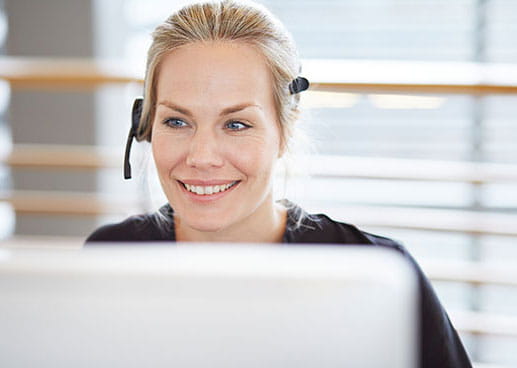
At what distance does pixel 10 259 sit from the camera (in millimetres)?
363

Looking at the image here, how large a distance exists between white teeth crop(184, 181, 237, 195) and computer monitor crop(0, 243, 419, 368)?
0.80 m

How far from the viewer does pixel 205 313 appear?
358 millimetres

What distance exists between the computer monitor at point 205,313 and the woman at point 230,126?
2.47 feet

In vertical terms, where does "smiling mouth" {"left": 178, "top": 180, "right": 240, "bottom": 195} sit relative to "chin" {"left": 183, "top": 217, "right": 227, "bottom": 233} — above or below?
above

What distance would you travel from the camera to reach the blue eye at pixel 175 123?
1167 mm

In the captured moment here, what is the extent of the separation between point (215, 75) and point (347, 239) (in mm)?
380

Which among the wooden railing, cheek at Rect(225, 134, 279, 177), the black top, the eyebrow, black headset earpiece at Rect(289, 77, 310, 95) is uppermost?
the wooden railing

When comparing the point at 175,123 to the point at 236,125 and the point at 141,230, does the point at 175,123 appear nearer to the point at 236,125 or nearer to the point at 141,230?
the point at 236,125

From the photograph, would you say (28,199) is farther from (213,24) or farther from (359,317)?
(359,317)

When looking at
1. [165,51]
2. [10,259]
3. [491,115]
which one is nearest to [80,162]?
[165,51]

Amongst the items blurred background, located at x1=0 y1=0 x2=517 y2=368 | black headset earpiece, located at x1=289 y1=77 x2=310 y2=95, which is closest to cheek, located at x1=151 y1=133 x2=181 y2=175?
black headset earpiece, located at x1=289 y1=77 x2=310 y2=95

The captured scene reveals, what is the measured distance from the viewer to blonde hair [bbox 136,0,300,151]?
1201 millimetres

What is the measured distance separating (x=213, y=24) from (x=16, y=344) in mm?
912

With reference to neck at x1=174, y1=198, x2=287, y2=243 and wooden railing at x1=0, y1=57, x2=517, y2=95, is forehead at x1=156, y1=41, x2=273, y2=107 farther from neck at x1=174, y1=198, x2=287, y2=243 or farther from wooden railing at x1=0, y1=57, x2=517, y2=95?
wooden railing at x1=0, y1=57, x2=517, y2=95
